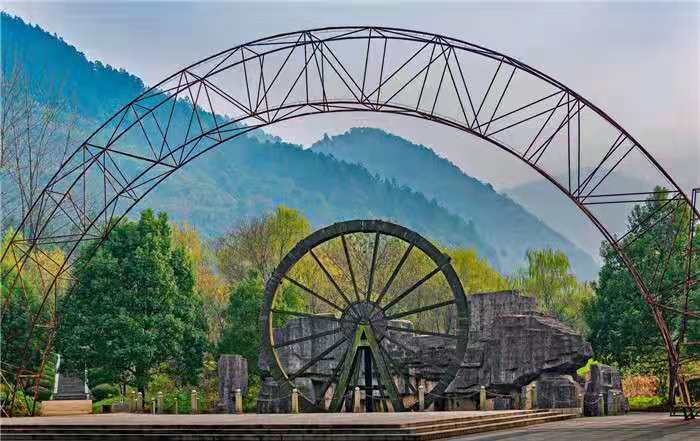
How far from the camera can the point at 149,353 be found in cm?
3559

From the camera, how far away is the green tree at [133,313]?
3572cm

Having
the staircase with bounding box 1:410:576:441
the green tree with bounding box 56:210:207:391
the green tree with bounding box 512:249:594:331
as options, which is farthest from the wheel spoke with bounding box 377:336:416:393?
the green tree with bounding box 512:249:594:331

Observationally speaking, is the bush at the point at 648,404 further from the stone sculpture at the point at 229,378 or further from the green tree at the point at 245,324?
the green tree at the point at 245,324

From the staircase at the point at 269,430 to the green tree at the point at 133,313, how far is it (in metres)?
13.0

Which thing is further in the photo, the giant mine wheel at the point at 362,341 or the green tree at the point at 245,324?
the green tree at the point at 245,324

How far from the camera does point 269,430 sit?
18828mm

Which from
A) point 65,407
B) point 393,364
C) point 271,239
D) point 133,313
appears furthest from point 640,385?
point 65,407

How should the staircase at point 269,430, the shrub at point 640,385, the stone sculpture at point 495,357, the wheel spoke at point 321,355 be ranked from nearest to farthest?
1. the staircase at point 269,430
2. the wheel spoke at point 321,355
3. the stone sculpture at point 495,357
4. the shrub at point 640,385

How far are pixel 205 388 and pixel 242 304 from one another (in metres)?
4.92

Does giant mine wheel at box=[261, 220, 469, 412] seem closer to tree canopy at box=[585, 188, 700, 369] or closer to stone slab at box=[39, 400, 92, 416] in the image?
stone slab at box=[39, 400, 92, 416]

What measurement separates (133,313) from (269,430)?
62.6 ft

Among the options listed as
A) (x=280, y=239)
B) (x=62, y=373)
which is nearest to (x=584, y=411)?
(x=62, y=373)

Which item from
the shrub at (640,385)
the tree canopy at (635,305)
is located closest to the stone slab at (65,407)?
the tree canopy at (635,305)

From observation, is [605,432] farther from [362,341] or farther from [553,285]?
[553,285]
